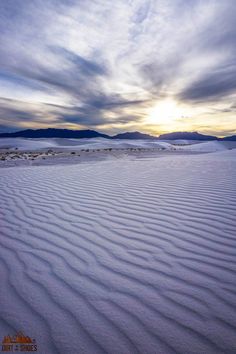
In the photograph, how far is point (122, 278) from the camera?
2.09 meters

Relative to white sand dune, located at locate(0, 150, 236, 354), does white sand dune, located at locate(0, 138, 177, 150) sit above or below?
above

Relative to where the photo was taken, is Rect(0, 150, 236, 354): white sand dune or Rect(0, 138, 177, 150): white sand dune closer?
Rect(0, 150, 236, 354): white sand dune

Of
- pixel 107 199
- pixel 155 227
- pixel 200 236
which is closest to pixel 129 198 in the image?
pixel 107 199

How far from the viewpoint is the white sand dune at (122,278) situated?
5.04ft

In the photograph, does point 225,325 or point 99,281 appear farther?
point 99,281

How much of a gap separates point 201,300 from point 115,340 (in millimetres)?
740

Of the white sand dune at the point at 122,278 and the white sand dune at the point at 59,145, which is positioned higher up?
the white sand dune at the point at 59,145

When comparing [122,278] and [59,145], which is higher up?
[59,145]

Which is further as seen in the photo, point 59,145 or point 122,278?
point 59,145

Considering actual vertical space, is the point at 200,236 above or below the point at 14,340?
above

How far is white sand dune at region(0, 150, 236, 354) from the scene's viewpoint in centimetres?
154

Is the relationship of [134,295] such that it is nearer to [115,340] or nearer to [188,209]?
[115,340]

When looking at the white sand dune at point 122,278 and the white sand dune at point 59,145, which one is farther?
the white sand dune at point 59,145

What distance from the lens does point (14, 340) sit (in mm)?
1523
